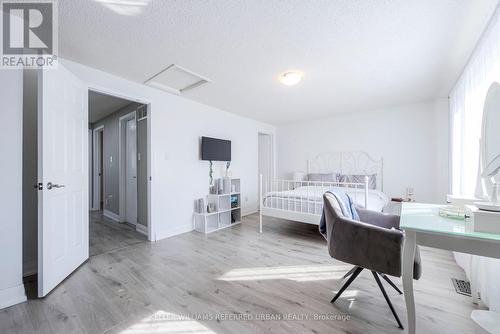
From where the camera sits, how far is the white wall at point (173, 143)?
272cm

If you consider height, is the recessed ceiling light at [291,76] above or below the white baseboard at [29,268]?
above

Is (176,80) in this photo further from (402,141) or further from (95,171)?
(402,141)

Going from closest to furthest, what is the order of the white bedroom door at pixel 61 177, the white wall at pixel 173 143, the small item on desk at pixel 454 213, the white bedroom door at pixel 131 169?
the small item on desk at pixel 454 213 < the white bedroom door at pixel 61 177 < the white wall at pixel 173 143 < the white bedroom door at pixel 131 169

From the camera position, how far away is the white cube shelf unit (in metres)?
3.51

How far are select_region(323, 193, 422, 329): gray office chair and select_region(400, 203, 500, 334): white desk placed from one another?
17 cm

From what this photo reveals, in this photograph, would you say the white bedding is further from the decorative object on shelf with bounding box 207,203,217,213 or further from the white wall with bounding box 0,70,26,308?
the white wall with bounding box 0,70,26,308

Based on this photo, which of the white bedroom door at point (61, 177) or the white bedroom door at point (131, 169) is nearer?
the white bedroom door at point (61, 177)

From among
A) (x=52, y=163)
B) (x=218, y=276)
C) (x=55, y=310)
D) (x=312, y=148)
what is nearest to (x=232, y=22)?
(x=52, y=163)

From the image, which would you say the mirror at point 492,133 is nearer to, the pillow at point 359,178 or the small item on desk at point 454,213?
the small item on desk at point 454,213

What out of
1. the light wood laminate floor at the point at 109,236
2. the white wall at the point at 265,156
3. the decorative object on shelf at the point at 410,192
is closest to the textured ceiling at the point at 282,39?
the decorative object on shelf at the point at 410,192

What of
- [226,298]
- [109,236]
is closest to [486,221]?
[226,298]

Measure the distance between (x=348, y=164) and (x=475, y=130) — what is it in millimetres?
2594

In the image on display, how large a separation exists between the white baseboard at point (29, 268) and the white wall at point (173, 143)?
1.21 m

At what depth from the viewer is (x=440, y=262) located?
7.70 feet
